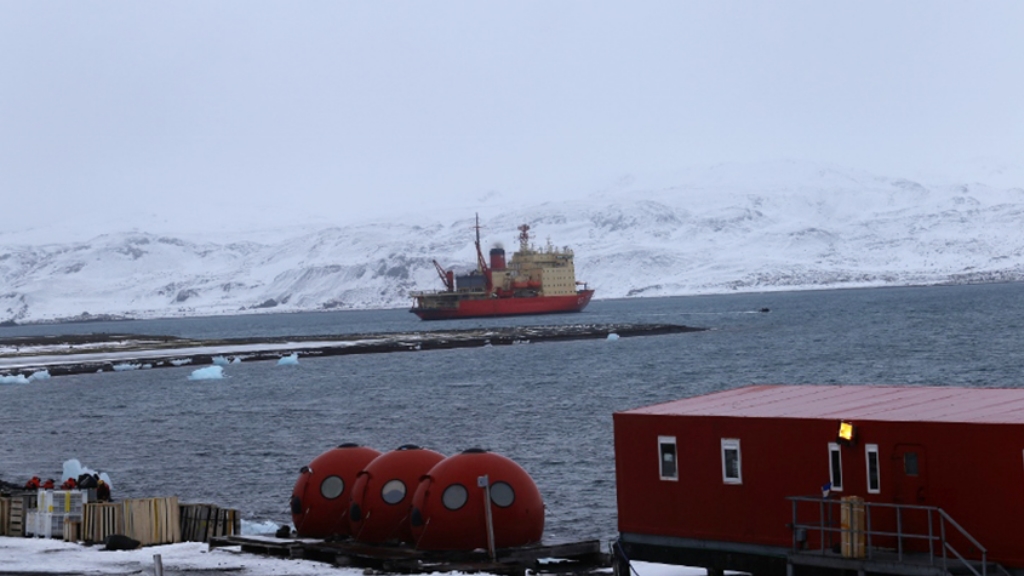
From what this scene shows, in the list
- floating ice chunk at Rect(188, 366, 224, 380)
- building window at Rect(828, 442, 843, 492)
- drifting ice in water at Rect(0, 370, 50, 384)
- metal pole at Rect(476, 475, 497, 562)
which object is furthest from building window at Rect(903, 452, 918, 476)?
drifting ice in water at Rect(0, 370, 50, 384)

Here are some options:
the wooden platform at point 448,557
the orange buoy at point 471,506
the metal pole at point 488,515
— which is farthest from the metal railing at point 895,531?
the orange buoy at point 471,506

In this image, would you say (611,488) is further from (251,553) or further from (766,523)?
(766,523)

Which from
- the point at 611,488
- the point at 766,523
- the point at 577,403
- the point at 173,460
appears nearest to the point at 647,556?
the point at 766,523

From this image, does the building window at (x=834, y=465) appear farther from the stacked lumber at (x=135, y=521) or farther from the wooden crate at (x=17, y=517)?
the wooden crate at (x=17, y=517)

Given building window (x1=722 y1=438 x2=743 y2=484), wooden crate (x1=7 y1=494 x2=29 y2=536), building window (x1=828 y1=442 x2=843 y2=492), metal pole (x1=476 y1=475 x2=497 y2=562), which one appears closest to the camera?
building window (x1=828 y1=442 x2=843 y2=492)

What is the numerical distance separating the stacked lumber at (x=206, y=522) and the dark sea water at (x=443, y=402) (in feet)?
18.7

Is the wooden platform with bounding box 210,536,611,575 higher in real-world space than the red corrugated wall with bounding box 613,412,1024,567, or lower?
lower

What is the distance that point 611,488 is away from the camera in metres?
39.4

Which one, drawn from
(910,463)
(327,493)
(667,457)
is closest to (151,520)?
(327,493)

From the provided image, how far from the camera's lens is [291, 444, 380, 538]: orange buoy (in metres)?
28.8

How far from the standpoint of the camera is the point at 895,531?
794 inches

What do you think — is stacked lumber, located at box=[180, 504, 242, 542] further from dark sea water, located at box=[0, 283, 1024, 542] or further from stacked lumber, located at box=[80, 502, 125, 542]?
dark sea water, located at box=[0, 283, 1024, 542]

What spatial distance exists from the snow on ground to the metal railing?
3828mm

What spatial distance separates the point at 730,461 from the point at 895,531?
10.3ft
